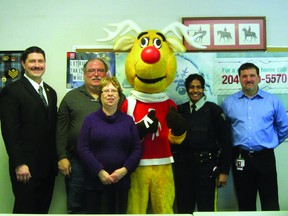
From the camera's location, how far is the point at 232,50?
2.61 meters

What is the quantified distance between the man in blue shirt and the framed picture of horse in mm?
361

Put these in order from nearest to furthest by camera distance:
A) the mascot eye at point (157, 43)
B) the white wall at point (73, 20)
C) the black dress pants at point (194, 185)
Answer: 1. the mascot eye at point (157, 43)
2. the black dress pants at point (194, 185)
3. the white wall at point (73, 20)

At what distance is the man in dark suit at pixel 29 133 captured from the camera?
1.98 m

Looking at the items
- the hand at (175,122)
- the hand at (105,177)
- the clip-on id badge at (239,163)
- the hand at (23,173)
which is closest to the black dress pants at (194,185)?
the clip-on id badge at (239,163)

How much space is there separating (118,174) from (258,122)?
45.5 inches

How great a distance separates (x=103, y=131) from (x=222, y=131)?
0.91 m

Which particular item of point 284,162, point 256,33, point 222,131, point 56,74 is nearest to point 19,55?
point 56,74

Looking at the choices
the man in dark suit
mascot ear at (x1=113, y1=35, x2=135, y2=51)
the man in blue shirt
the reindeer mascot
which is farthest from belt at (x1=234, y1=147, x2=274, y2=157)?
the man in dark suit

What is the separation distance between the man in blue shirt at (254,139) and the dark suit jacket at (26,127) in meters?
1.39

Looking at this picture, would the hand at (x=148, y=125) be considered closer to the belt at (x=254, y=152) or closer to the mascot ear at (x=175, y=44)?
the mascot ear at (x=175, y=44)

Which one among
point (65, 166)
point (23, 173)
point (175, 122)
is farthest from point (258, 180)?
point (23, 173)

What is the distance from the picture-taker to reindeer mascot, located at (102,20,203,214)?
1.92 m

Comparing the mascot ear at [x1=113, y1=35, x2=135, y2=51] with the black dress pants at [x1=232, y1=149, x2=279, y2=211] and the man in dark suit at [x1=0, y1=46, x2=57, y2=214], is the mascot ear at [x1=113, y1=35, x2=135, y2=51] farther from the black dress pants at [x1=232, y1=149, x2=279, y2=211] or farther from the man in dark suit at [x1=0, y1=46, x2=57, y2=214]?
the black dress pants at [x1=232, y1=149, x2=279, y2=211]

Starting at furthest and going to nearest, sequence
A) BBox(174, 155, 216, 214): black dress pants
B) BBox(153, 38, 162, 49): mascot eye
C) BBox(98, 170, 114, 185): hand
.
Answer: BBox(174, 155, 216, 214): black dress pants, BBox(153, 38, 162, 49): mascot eye, BBox(98, 170, 114, 185): hand
